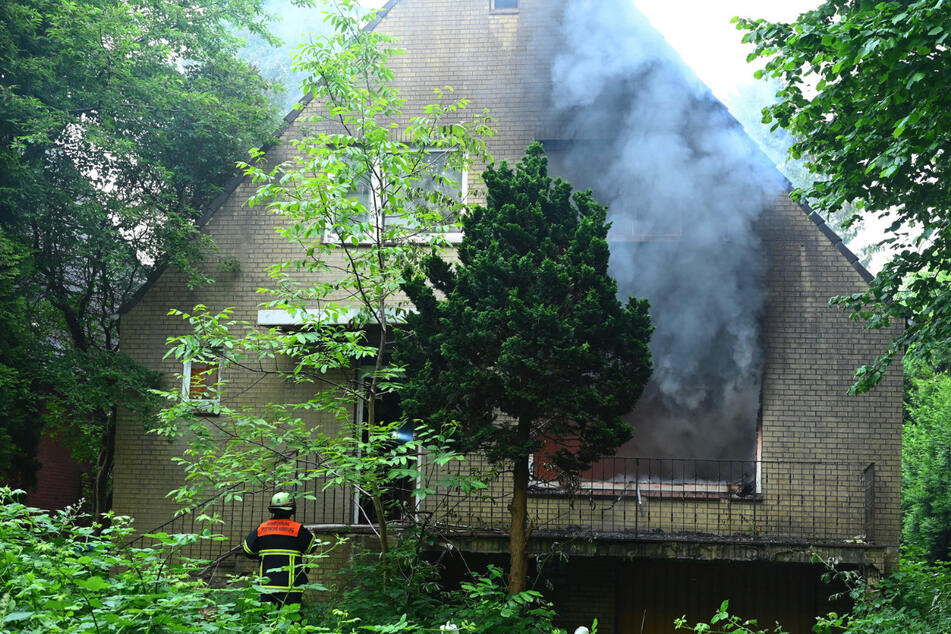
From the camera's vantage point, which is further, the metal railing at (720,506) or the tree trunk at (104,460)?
the tree trunk at (104,460)

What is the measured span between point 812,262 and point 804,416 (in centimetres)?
216

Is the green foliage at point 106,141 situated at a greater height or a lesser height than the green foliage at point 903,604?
greater

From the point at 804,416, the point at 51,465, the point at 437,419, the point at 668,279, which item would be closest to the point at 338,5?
the point at 437,419

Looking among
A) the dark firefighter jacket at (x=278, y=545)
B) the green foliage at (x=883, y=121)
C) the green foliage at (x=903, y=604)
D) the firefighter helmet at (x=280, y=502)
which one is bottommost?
the green foliage at (x=903, y=604)

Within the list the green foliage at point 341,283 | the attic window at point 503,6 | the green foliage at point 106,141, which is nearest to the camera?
the green foliage at point 341,283

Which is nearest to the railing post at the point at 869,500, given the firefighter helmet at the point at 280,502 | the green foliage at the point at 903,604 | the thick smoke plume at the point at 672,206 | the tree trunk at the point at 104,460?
the green foliage at the point at 903,604

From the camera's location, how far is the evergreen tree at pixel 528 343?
8.14 m

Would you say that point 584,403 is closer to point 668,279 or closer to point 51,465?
point 668,279

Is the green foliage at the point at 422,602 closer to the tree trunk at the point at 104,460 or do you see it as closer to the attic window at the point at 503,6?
the tree trunk at the point at 104,460

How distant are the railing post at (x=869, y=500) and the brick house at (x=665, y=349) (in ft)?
0.08

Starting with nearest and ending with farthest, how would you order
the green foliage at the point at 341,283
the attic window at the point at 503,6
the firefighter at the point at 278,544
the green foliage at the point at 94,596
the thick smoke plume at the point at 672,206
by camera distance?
the green foliage at the point at 94,596 → the firefighter at the point at 278,544 → the green foliage at the point at 341,283 → the thick smoke plume at the point at 672,206 → the attic window at the point at 503,6

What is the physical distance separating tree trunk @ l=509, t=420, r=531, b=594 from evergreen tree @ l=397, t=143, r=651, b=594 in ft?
0.04

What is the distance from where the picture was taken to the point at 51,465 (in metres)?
18.3

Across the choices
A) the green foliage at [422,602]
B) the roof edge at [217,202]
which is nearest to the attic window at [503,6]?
the roof edge at [217,202]
